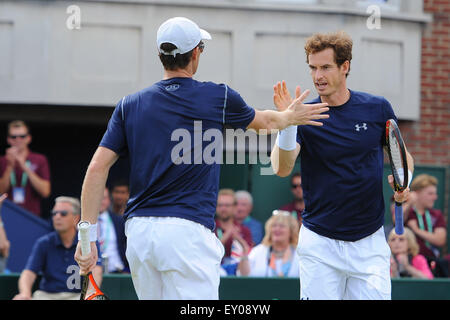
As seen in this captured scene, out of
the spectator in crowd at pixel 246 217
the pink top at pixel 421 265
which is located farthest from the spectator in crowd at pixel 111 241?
the pink top at pixel 421 265

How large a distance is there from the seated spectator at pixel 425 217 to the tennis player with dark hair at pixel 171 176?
17.9 ft

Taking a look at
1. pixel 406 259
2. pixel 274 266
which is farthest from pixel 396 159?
pixel 406 259

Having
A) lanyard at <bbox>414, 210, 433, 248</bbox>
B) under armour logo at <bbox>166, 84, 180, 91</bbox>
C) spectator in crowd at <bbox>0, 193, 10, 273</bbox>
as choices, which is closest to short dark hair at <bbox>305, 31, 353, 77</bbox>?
under armour logo at <bbox>166, 84, 180, 91</bbox>

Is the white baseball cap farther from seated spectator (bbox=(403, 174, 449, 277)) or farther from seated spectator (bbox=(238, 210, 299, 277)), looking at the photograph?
seated spectator (bbox=(403, 174, 449, 277))

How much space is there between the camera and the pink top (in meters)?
9.43

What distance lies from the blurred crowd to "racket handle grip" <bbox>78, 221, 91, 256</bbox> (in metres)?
3.26

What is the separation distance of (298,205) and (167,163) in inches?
228

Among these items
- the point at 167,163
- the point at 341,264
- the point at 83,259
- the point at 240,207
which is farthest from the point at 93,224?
the point at 240,207

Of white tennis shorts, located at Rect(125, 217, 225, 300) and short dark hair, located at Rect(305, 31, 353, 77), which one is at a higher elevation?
short dark hair, located at Rect(305, 31, 353, 77)

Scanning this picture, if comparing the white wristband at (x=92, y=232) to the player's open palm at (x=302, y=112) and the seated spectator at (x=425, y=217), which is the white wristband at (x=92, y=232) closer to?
the player's open palm at (x=302, y=112)

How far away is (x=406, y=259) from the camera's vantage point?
9406mm

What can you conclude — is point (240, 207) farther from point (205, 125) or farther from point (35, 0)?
point (205, 125)

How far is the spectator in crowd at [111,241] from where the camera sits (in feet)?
31.2
